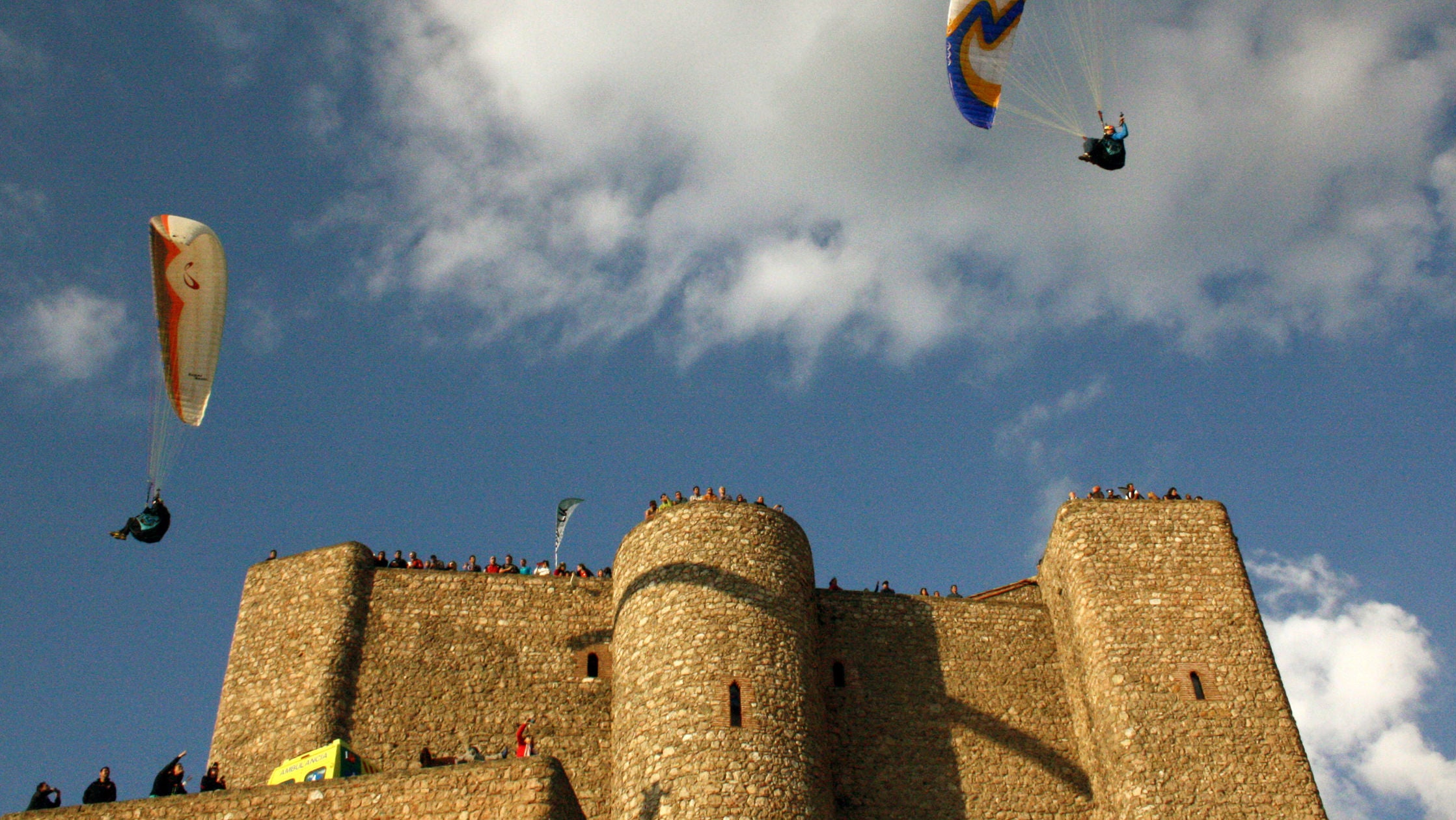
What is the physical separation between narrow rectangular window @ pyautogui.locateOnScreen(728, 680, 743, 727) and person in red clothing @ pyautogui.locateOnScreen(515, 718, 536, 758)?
3335 millimetres

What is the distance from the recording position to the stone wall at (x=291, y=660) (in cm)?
2319

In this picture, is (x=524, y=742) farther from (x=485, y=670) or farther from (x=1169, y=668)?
(x=1169, y=668)

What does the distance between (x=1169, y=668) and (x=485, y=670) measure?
41.2 ft

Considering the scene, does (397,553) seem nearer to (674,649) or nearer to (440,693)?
(440,693)

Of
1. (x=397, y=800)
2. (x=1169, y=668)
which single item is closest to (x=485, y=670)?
(x=397, y=800)

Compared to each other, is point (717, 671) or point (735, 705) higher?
point (717, 671)

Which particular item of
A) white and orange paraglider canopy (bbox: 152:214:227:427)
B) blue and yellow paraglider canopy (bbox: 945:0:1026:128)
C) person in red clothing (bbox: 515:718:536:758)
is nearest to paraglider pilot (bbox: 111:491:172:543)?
white and orange paraglider canopy (bbox: 152:214:227:427)

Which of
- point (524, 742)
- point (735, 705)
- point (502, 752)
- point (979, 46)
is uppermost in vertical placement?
point (979, 46)

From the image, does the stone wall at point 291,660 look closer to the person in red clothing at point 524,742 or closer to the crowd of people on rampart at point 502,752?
A: the crowd of people on rampart at point 502,752

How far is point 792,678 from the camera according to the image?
74.5ft

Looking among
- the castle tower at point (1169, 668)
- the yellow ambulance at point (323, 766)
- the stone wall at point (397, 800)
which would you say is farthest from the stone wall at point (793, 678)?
the stone wall at point (397, 800)

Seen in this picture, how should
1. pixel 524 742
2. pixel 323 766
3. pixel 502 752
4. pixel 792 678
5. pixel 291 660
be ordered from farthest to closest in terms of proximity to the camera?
pixel 291 660, pixel 502 752, pixel 792 678, pixel 524 742, pixel 323 766

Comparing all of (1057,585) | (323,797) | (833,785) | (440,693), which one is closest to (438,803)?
(323,797)

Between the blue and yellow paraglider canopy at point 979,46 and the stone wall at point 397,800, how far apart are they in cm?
1449
